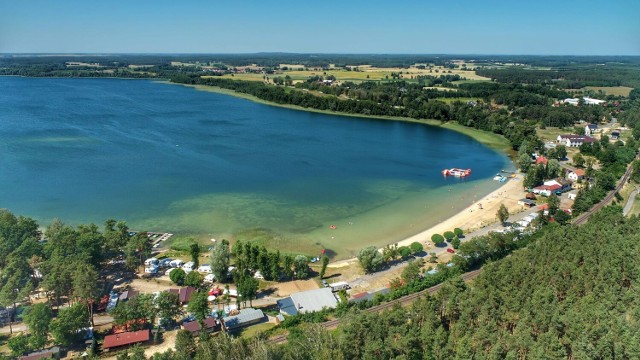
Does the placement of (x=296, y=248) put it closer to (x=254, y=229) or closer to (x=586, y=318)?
(x=254, y=229)

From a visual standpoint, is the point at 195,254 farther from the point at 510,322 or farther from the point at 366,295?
the point at 510,322

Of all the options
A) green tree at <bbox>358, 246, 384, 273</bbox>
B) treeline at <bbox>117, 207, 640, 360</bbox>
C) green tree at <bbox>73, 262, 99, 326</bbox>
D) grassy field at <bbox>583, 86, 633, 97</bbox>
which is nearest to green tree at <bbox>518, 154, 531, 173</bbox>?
treeline at <bbox>117, 207, 640, 360</bbox>

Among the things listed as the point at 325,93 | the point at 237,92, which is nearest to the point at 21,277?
the point at 325,93

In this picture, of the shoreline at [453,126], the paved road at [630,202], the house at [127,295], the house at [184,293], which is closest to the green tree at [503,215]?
the paved road at [630,202]

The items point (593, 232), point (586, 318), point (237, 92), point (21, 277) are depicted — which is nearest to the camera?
point (586, 318)

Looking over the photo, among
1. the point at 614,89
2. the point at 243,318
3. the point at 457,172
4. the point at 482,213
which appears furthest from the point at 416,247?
→ the point at 614,89

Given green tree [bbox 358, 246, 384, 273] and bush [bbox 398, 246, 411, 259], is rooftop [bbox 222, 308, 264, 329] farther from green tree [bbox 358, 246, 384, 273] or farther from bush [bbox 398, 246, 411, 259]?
bush [bbox 398, 246, 411, 259]
